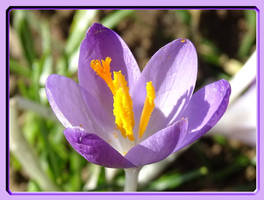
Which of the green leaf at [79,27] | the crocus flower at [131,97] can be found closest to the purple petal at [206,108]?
the crocus flower at [131,97]

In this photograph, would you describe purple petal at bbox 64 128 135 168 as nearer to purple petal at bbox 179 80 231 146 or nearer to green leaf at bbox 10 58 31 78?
purple petal at bbox 179 80 231 146

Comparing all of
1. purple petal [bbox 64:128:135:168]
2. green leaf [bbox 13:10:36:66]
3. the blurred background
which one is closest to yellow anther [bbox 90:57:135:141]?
purple petal [bbox 64:128:135:168]

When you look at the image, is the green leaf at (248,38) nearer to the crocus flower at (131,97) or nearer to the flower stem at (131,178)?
the crocus flower at (131,97)

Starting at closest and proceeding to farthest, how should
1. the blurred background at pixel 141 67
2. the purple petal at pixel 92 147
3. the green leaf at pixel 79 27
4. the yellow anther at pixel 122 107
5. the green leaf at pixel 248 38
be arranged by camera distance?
the purple petal at pixel 92 147 < the yellow anther at pixel 122 107 < the blurred background at pixel 141 67 < the green leaf at pixel 79 27 < the green leaf at pixel 248 38

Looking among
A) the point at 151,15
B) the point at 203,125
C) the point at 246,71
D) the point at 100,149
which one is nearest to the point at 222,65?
the point at 151,15

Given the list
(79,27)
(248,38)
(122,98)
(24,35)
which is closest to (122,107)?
(122,98)

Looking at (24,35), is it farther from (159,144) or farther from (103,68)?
(159,144)
